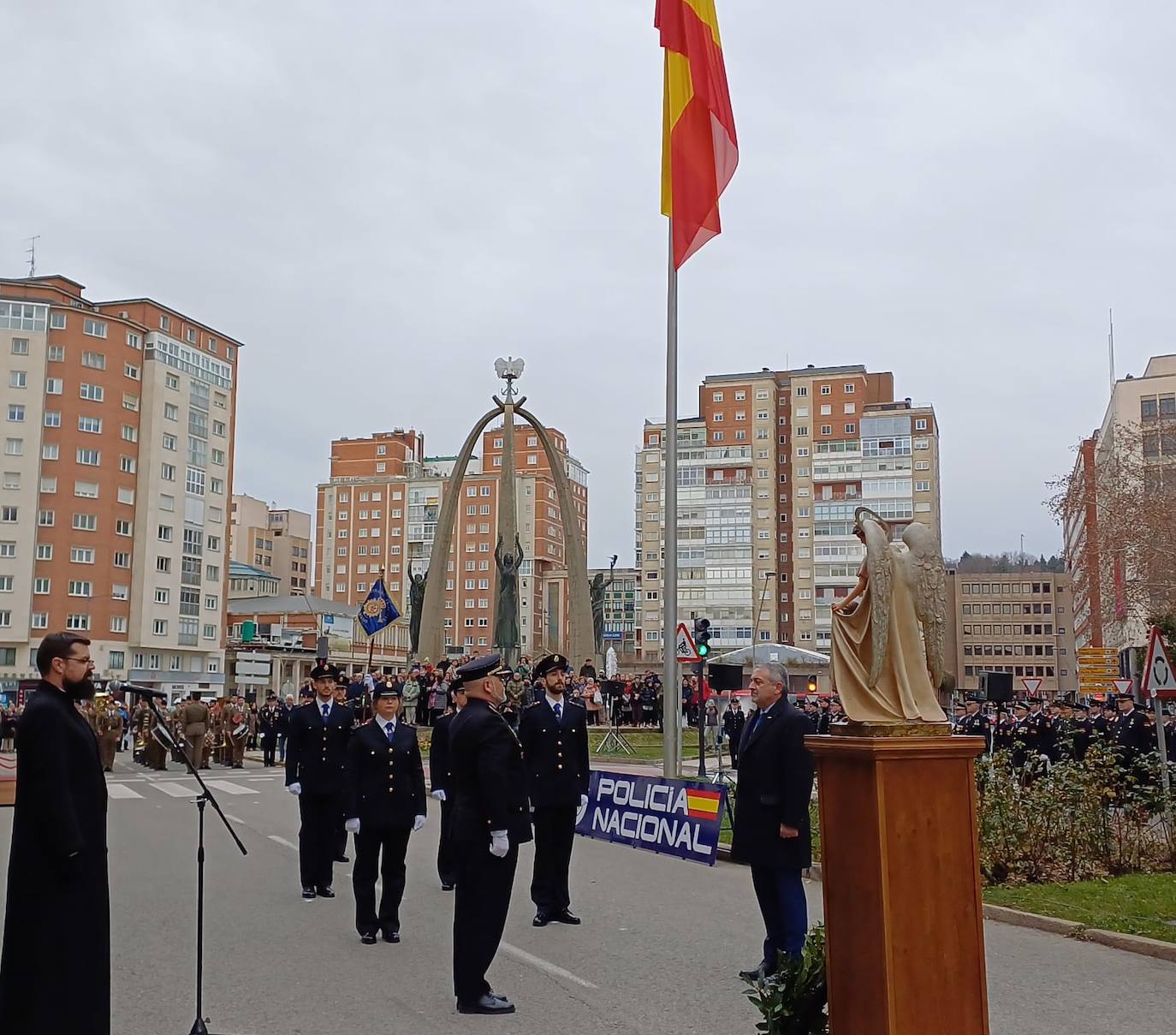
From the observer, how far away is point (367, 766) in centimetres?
923

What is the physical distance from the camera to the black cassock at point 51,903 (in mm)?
5133

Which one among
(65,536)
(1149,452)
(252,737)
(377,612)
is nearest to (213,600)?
(65,536)

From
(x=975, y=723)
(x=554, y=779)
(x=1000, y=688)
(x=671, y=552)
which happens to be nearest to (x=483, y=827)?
(x=554, y=779)

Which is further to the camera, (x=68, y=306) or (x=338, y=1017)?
(x=68, y=306)

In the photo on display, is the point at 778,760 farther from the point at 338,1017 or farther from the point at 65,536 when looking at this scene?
the point at 65,536

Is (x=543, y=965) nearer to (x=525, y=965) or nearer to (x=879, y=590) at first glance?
(x=525, y=965)

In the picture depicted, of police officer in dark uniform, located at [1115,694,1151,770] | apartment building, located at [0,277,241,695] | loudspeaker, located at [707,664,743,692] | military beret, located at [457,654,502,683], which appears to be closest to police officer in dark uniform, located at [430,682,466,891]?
military beret, located at [457,654,502,683]

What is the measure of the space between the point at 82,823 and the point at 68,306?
259 feet

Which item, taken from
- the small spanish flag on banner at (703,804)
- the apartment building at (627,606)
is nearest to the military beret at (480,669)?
the small spanish flag on banner at (703,804)

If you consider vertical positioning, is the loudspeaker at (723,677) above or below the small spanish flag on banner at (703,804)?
above

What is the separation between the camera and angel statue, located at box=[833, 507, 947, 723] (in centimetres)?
475

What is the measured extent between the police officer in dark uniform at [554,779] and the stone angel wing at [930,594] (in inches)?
201

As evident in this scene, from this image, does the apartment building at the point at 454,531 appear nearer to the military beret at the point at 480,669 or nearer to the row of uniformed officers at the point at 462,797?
the row of uniformed officers at the point at 462,797

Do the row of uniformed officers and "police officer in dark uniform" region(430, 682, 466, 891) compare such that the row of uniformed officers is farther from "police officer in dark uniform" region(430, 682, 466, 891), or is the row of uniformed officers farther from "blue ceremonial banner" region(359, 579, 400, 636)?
"blue ceremonial banner" region(359, 579, 400, 636)
